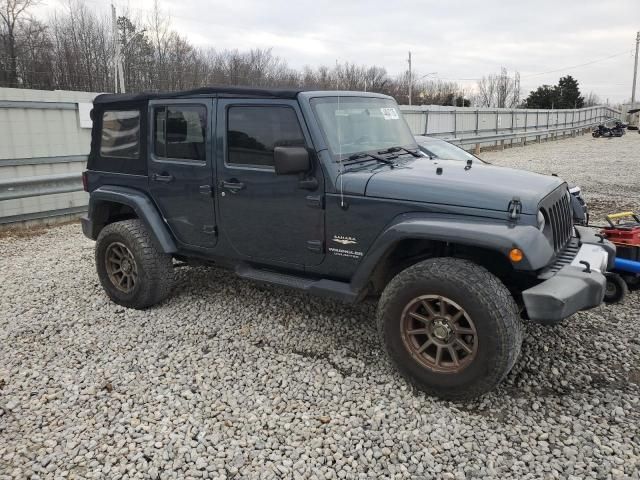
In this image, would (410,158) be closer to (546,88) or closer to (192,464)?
(192,464)

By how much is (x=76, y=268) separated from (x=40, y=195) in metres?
2.88

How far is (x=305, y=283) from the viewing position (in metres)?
3.84

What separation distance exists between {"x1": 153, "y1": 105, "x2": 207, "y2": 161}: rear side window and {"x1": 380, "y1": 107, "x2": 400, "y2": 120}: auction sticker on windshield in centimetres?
150

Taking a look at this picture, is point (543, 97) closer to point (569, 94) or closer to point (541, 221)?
point (569, 94)

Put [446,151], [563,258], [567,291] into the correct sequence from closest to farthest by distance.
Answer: [567,291], [563,258], [446,151]

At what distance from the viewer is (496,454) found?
109 inches

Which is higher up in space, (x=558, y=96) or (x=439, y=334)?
(x=558, y=96)

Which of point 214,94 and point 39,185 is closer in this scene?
point 214,94

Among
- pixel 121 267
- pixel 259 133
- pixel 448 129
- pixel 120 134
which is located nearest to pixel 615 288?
pixel 259 133

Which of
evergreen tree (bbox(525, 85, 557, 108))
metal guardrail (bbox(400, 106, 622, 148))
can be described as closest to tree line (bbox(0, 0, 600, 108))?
metal guardrail (bbox(400, 106, 622, 148))

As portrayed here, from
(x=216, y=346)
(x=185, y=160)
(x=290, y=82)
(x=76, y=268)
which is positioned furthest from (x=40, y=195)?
(x=290, y=82)

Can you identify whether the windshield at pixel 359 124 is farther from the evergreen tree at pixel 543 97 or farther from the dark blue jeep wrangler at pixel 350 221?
the evergreen tree at pixel 543 97

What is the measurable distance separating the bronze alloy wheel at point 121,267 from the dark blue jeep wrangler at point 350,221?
2 centimetres

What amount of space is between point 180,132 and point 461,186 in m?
2.44
